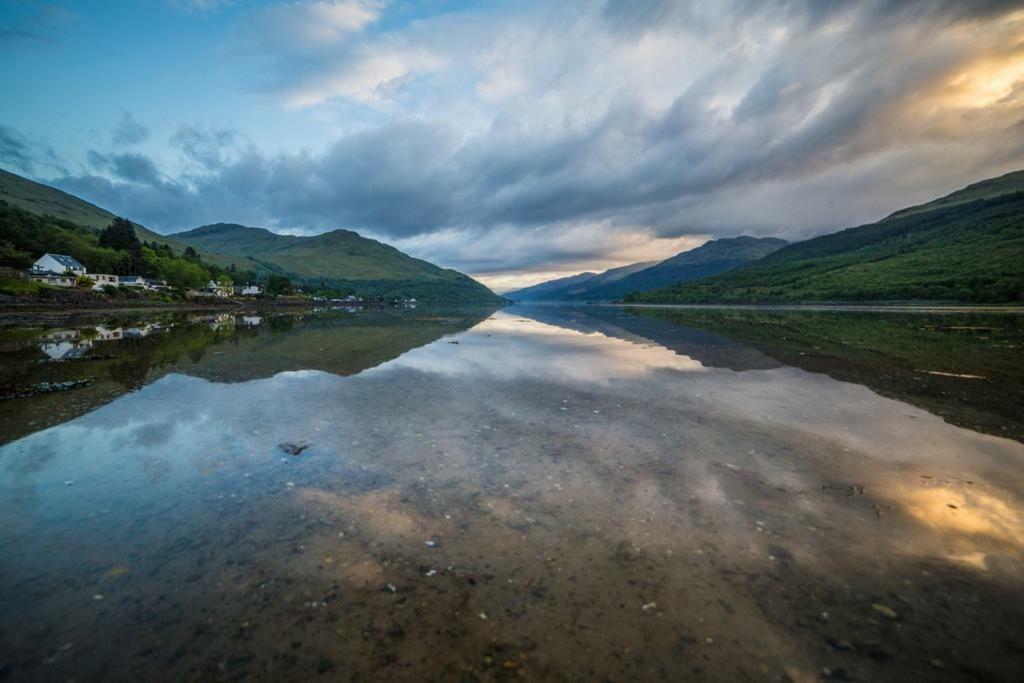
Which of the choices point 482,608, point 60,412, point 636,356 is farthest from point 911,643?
point 636,356

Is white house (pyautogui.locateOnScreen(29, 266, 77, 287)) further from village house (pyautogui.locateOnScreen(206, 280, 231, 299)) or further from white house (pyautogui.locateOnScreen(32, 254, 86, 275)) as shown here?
village house (pyautogui.locateOnScreen(206, 280, 231, 299))

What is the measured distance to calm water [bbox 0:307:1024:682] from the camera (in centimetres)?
543

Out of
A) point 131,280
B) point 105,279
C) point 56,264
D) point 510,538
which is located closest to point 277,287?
point 131,280

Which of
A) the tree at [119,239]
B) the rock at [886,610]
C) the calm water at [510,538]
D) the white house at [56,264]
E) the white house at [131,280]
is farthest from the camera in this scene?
the tree at [119,239]

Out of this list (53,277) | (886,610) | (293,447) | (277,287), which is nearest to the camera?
(886,610)

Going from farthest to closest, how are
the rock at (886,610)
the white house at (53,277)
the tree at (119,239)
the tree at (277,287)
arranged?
the tree at (277,287) → the tree at (119,239) → the white house at (53,277) → the rock at (886,610)

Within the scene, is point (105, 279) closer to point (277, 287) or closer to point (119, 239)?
point (119, 239)

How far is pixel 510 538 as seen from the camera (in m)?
8.08

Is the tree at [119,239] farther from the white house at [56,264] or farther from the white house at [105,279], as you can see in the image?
the white house at [105,279]

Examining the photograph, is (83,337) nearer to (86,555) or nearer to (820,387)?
(86,555)

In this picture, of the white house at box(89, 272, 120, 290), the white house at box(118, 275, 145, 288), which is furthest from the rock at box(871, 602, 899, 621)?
the white house at box(118, 275, 145, 288)

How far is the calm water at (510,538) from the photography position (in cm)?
543

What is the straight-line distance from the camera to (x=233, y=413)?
16.4 meters

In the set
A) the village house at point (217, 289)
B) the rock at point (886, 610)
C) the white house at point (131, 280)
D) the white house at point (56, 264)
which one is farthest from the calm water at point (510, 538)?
the village house at point (217, 289)
